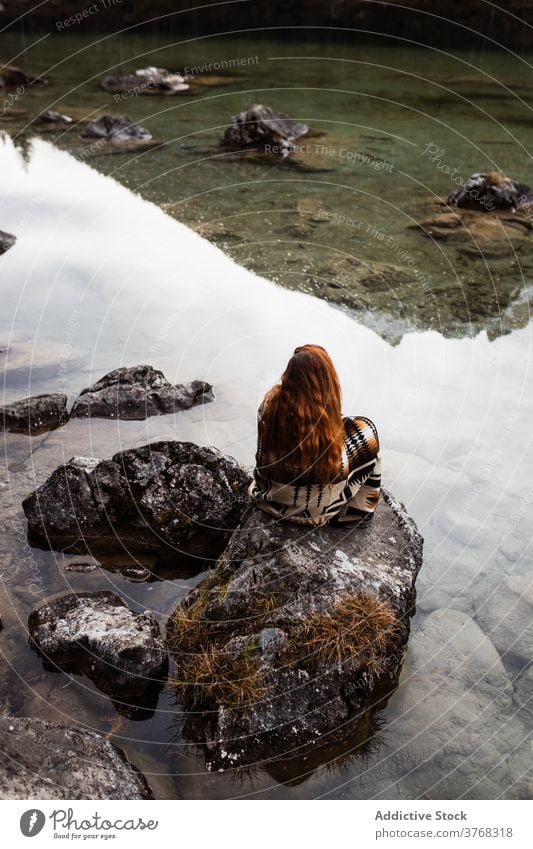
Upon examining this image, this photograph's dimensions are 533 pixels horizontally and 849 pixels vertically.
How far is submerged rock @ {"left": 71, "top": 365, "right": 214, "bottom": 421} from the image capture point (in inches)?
380

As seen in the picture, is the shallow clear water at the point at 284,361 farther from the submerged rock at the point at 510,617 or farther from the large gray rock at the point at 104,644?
the large gray rock at the point at 104,644

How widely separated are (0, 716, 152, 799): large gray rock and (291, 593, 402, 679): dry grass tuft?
1460mm

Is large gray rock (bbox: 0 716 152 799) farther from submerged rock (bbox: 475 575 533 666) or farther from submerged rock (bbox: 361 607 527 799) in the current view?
submerged rock (bbox: 475 575 533 666)

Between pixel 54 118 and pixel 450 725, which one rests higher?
pixel 54 118

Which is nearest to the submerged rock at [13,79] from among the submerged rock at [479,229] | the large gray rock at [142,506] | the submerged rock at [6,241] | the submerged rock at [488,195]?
the submerged rock at [6,241]

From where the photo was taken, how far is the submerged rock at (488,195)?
18.9 meters

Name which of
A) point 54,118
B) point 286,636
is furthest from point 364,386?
point 54,118

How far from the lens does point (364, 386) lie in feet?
36.3

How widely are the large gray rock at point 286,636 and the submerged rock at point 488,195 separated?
14838 mm

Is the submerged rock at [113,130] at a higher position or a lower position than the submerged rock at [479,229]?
higher

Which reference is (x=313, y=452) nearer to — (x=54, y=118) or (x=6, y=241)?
(x=6, y=241)

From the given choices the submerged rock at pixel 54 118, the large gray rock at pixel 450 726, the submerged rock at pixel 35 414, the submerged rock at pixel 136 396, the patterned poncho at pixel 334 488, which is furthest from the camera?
the submerged rock at pixel 54 118

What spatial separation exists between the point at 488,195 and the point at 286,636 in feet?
53.5

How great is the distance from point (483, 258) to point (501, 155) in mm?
10237
